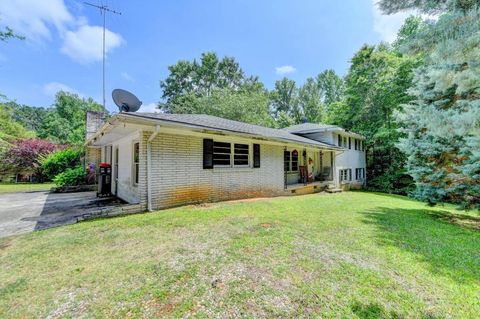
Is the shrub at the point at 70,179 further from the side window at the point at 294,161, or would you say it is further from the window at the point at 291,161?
the side window at the point at 294,161

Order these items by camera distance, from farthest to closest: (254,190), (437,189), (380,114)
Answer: (380,114)
(254,190)
(437,189)

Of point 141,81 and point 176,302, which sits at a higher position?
point 141,81

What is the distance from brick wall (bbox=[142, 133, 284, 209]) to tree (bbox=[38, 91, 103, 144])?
3143 centimetres

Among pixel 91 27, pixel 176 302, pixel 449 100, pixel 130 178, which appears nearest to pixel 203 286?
pixel 176 302

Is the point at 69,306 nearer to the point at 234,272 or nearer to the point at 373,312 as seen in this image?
the point at 234,272

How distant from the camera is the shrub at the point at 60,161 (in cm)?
1516

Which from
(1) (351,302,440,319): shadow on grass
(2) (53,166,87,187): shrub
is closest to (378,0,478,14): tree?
(1) (351,302,440,319): shadow on grass

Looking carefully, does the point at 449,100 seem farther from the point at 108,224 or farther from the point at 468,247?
the point at 108,224

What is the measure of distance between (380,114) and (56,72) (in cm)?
3251

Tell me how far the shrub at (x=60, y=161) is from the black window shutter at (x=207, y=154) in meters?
13.0

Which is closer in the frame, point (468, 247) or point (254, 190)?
point (468, 247)

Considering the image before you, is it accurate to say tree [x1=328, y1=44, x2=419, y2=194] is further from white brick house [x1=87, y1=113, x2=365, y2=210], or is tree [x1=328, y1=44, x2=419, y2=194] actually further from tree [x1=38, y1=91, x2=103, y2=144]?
tree [x1=38, y1=91, x2=103, y2=144]

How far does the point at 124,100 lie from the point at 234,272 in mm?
8575

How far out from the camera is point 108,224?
16.9ft
